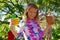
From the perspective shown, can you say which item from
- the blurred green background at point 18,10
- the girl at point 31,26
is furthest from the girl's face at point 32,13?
the blurred green background at point 18,10

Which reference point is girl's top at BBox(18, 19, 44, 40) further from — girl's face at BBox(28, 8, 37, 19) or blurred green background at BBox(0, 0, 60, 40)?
blurred green background at BBox(0, 0, 60, 40)

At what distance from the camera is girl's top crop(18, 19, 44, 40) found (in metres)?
1.18

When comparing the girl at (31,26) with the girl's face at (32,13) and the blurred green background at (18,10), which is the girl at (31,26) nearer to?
the girl's face at (32,13)

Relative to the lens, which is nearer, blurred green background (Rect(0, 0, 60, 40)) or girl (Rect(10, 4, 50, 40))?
girl (Rect(10, 4, 50, 40))

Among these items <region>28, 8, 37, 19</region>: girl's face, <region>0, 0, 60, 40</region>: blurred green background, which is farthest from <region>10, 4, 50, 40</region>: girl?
<region>0, 0, 60, 40</region>: blurred green background

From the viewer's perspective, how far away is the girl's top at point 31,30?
3.89 ft

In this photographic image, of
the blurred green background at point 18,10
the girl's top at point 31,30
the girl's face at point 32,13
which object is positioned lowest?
the blurred green background at point 18,10

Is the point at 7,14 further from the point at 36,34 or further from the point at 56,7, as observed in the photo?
the point at 36,34

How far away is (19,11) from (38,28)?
90 centimetres

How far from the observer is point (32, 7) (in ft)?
3.98

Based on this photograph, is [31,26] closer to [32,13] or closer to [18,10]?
[32,13]

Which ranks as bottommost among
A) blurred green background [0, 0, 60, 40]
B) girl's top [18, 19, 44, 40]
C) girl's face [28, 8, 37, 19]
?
blurred green background [0, 0, 60, 40]

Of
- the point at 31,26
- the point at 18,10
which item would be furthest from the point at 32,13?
the point at 18,10

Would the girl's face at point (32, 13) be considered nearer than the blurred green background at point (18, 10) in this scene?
Yes
